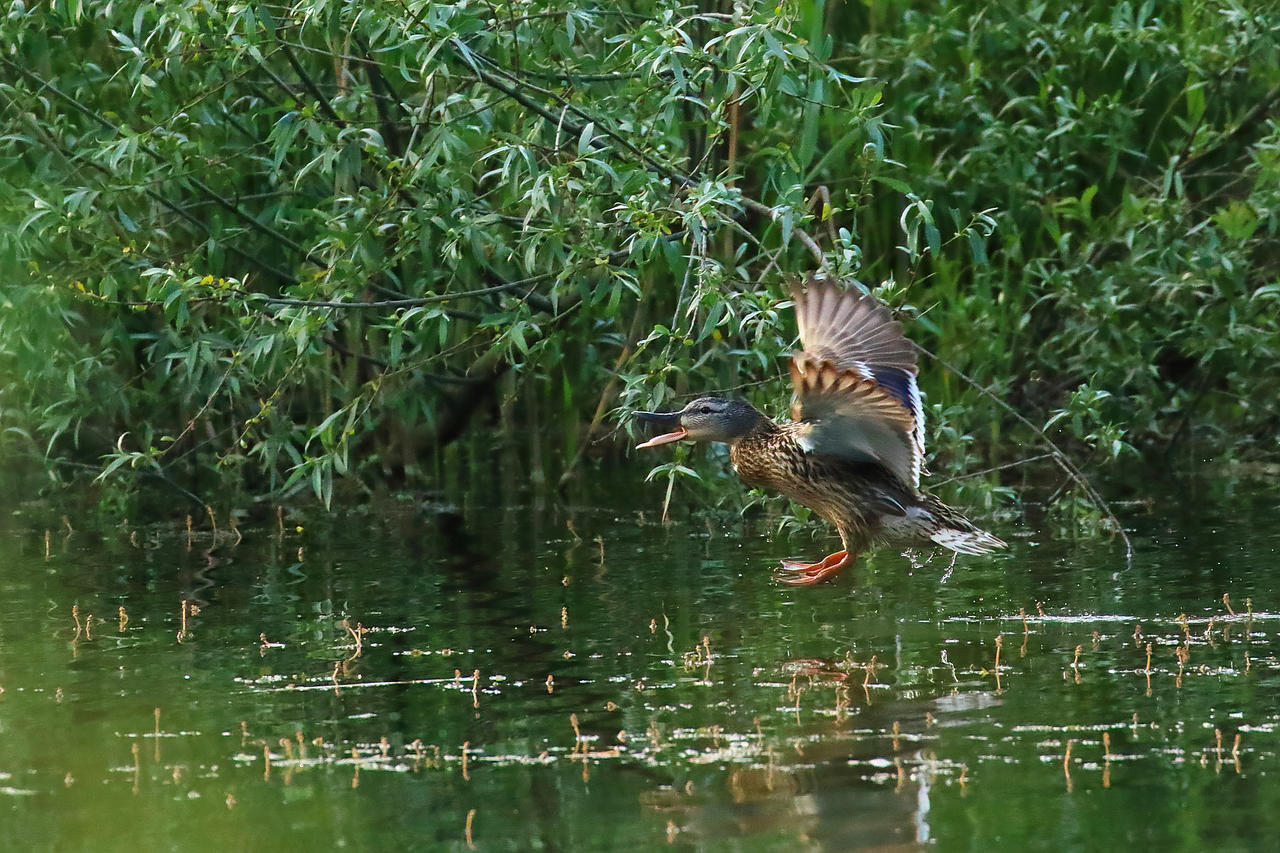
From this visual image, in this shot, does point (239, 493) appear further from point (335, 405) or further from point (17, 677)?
point (17, 677)

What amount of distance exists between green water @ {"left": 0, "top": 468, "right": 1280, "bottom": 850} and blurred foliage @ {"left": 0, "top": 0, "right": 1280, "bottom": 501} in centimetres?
70

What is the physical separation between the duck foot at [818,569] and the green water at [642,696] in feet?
0.29

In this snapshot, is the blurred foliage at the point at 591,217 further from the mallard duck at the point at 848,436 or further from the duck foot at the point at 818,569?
the duck foot at the point at 818,569

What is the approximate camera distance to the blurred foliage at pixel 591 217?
24.5ft

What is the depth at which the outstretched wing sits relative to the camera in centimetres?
671

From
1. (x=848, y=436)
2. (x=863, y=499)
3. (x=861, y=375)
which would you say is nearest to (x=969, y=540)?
(x=863, y=499)

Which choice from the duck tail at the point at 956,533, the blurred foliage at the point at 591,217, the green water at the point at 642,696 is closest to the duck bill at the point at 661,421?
the blurred foliage at the point at 591,217

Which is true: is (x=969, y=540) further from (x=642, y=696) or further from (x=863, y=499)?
(x=642, y=696)

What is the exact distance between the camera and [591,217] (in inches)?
306

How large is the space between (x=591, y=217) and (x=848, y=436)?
61.9 inches

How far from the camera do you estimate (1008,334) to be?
987cm

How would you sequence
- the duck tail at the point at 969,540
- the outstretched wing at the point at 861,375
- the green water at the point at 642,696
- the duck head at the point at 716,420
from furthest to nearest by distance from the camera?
1. the duck head at the point at 716,420
2. the duck tail at the point at 969,540
3. the outstretched wing at the point at 861,375
4. the green water at the point at 642,696

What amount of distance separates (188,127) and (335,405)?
5.53 ft

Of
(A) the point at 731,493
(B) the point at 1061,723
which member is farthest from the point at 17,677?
(A) the point at 731,493
